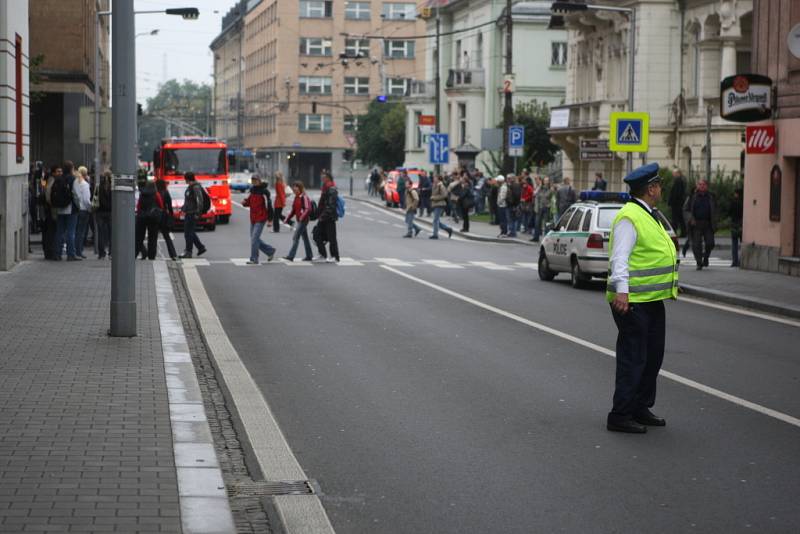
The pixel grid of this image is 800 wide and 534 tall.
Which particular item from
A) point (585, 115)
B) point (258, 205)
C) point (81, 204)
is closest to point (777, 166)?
point (258, 205)

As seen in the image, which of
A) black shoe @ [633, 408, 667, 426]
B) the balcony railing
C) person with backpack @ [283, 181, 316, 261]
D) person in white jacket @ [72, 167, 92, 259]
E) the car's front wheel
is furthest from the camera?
the balcony railing

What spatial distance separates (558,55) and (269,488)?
7019cm

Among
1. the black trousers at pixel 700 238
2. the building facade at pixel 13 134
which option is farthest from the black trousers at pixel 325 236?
the black trousers at pixel 700 238

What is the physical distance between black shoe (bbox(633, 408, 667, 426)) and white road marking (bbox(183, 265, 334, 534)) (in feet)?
7.94

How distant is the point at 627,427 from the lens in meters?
9.28

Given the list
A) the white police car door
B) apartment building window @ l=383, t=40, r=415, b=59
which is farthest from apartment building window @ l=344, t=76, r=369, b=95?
the white police car door

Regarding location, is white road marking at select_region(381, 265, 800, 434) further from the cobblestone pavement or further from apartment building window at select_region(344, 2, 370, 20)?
apartment building window at select_region(344, 2, 370, 20)

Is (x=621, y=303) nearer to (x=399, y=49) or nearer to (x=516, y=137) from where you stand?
(x=516, y=137)

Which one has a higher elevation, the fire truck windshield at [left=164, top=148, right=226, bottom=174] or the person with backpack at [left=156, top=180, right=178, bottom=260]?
the fire truck windshield at [left=164, top=148, right=226, bottom=174]

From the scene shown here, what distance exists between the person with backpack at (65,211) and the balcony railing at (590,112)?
1070 inches

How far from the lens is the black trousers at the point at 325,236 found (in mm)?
28422

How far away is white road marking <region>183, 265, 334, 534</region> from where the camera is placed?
688 cm

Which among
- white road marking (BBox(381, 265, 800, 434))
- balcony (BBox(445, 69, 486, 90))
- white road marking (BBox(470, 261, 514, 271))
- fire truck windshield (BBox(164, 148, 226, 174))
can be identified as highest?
balcony (BBox(445, 69, 486, 90))

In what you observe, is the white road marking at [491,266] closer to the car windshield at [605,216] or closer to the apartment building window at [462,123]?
the car windshield at [605,216]
